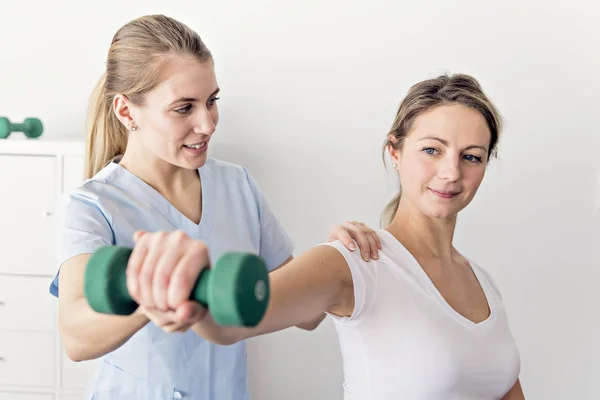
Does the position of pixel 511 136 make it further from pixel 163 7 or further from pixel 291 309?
pixel 291 309

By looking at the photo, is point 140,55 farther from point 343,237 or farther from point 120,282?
point 120,282

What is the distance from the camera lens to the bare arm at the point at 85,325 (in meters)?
1.09

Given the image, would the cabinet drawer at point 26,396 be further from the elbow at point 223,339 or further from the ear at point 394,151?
the elbow at point 223,339

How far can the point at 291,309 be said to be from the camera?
1112 millimetres

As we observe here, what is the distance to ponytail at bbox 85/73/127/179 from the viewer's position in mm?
1758

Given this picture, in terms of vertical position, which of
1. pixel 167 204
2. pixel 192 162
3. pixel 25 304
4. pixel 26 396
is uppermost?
pixel 192 162

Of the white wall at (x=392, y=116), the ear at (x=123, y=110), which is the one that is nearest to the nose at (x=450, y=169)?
the ear at (x=123, y=110)

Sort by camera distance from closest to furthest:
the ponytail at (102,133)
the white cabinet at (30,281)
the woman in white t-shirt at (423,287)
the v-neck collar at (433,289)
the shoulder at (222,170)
A: the woman in white t-shirt at (423,287) < the v-neck collar at (433,289) < the ponytail at (102,133) < the shoulder at (222,170) < the white cabinet at (30,281)

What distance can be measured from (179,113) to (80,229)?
29cm

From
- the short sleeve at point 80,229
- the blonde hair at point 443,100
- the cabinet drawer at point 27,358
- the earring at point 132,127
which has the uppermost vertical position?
the blonde hair at point 443,100

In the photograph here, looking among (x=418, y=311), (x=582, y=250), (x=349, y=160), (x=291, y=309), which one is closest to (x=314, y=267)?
(x=291, y=309)

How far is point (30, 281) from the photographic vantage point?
2.27m

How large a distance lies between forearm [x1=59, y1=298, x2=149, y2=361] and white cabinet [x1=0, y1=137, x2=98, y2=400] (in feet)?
3.24

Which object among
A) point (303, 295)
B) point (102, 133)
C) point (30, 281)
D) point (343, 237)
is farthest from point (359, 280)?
point (30, 281)
